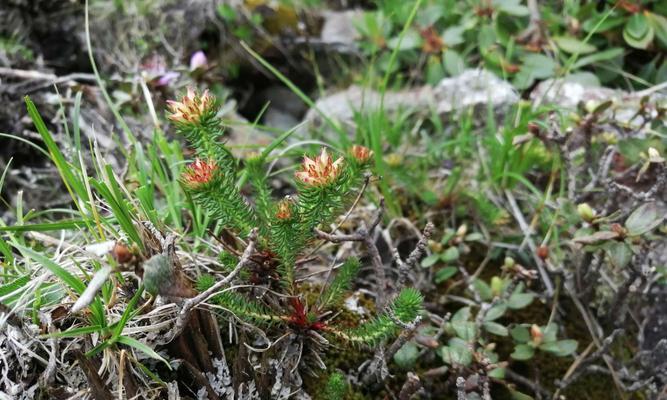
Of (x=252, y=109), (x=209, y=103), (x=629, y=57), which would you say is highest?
(x=209, y=103)

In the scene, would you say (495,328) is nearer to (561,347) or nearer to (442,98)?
(561,347)

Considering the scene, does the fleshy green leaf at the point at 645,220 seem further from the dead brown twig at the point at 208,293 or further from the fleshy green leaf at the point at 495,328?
the dead brown twig at the point at 208,293

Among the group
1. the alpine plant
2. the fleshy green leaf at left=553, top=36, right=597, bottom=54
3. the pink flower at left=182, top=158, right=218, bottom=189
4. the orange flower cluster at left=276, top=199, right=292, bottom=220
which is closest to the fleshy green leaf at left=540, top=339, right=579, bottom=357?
the alpine plant

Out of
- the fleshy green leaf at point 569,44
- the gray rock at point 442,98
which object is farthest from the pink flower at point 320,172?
the fleshy green leaf at point 569,44

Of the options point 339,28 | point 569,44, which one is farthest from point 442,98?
point 339,28

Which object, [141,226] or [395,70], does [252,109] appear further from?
[141,226]

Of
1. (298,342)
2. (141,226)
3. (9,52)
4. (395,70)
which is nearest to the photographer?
(141,226)

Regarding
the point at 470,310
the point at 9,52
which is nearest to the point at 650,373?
the point at 470,310
